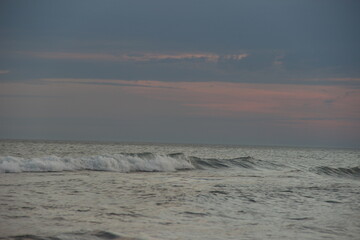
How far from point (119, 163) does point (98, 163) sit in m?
1.43

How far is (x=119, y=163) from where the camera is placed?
2633cm

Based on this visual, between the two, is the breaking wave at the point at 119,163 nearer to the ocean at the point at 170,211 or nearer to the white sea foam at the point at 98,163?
the white sea foam at the point at 98,163

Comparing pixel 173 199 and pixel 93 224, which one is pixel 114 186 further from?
pixel 93 224

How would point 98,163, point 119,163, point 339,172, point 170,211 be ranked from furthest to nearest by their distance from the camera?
1. point 339,172
2. point 119,163
3. point 98,163
4. point 170,211

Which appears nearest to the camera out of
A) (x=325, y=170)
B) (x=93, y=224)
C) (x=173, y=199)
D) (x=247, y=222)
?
(x=93, y=224)

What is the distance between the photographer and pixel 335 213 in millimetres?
11453

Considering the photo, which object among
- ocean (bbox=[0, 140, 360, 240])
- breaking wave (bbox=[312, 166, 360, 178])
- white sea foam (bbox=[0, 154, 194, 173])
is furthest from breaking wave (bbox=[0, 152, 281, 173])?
ocean (bbox=[0, 140, 360, 240])

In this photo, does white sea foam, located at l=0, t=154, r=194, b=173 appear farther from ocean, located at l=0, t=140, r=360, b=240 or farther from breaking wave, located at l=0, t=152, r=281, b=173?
ocean, located at l=0, t=140, r=360, b=240

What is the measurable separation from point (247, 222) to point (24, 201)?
6.43m

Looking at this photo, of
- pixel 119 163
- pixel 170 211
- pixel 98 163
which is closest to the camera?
pixel 170 211

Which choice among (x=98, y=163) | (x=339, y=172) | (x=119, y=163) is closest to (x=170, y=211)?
(x=98, y=163)

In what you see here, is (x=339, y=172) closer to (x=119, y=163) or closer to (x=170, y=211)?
(x=119, y=163)

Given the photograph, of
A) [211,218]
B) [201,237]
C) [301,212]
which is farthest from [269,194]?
[201,237]

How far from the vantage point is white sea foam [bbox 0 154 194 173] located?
22359mm
